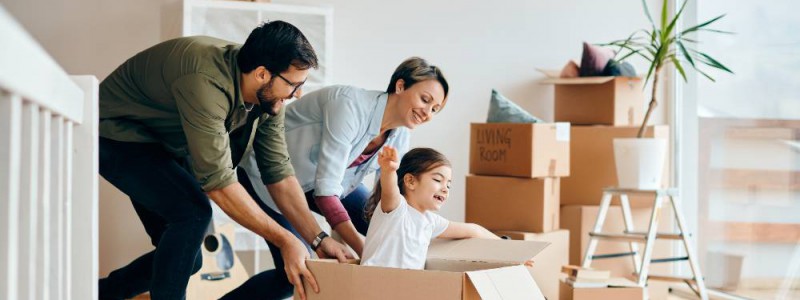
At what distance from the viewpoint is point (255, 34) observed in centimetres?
204

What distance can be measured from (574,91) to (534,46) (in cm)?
41

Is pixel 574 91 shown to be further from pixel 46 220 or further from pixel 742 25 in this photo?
pixel 46 220

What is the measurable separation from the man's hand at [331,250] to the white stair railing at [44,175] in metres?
0.82

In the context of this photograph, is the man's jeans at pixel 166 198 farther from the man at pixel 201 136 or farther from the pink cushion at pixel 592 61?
the pink cushion at pixel 592 61

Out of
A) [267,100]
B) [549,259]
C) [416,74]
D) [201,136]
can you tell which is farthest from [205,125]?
[549,259]

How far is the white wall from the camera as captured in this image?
4.22m

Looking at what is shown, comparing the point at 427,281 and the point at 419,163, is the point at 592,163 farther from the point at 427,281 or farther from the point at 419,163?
the point at 427,281

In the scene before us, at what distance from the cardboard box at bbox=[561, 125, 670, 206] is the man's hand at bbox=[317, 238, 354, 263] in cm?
242

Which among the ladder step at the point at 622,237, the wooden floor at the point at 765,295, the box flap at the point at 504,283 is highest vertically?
the box flap at the point at 504,283

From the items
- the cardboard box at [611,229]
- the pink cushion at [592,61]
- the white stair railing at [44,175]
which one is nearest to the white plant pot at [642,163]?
the cardboard box at [611,229]

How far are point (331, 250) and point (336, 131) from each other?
Result: 1.34 ft

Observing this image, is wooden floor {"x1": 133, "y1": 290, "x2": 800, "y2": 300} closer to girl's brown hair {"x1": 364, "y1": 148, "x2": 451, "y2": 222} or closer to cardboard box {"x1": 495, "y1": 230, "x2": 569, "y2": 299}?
cardboard box {"x1": 495, "y1": 230, "x2": 569, "y2": 299}

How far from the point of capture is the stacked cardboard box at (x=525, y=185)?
3934 mm

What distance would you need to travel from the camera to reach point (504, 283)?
182cm
